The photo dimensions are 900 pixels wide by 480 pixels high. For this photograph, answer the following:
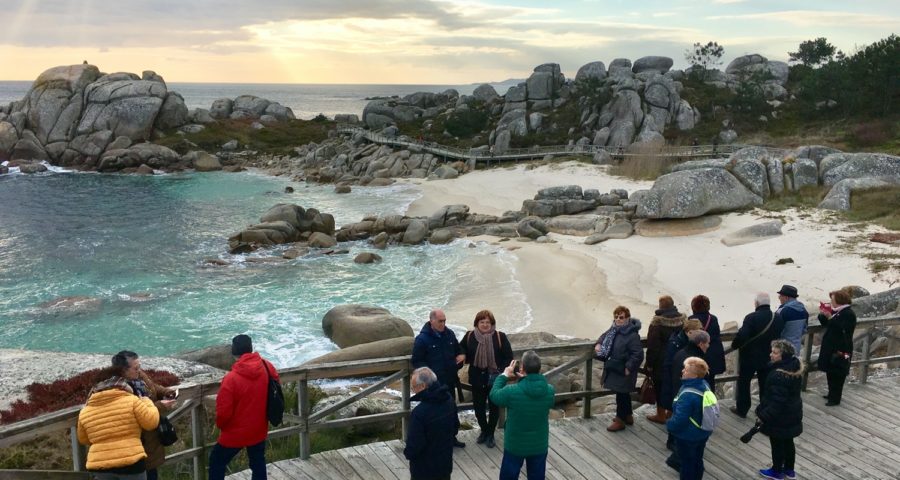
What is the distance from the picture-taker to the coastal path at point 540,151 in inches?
1944

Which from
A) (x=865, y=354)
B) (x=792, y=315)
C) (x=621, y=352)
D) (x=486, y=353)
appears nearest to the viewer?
(x=486, y=353)

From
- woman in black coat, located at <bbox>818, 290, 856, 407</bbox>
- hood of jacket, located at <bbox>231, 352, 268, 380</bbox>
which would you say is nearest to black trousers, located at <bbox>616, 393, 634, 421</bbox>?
woman in black coat, located at <bbox>818, 290, 856, 407</bbox>

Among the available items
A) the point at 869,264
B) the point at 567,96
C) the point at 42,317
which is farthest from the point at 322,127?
the point at 869,264

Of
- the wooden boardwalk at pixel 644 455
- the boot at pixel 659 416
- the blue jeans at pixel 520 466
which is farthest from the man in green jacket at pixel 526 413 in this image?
the boot at pixel 659 416

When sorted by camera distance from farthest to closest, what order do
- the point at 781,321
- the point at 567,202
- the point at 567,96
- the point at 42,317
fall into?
the point at 567,96 → the point at 567,202 → the point at 42,317 → the point at 781,321

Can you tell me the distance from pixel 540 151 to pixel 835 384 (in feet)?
159

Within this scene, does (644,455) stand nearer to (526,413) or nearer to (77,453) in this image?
(526,413)

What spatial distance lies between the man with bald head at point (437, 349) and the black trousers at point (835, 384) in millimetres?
6041

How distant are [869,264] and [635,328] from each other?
1791cm

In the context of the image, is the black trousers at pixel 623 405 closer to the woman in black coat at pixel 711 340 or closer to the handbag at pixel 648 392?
the handbag at pixel 648 392

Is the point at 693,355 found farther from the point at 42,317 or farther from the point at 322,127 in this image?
the point at 322,127

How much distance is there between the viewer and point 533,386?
6688 mm

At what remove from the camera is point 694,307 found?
9234 mm

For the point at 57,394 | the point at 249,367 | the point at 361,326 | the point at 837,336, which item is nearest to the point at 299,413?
the point at 249,367
